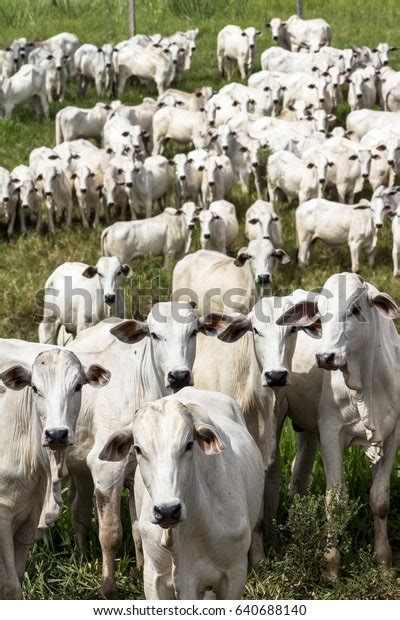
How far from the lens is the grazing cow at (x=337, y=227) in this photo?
58.4 ft

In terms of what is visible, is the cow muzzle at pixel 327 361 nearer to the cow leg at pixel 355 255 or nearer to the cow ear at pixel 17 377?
the cow ear at pixel 17 377

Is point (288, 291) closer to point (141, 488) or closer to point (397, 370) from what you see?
point (397, 370)

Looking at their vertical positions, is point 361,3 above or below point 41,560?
below

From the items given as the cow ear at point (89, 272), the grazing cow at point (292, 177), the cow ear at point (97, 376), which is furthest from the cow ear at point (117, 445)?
the grazing cow at point (292, 177)

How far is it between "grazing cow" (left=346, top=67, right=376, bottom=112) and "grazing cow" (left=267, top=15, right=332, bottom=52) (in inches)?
140

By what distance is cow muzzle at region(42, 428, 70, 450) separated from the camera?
7.67 m

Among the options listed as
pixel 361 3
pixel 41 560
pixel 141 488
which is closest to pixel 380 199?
pixel 41 560

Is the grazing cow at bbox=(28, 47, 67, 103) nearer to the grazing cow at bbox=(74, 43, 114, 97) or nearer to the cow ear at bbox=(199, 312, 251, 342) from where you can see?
the grazing cow at bbox=(74, 43, 114, 97)

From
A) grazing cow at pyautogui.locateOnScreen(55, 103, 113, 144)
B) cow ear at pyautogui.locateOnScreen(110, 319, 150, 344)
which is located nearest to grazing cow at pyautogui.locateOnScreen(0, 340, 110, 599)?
cow ear at pyautogui.locateOnScreen(110, 319, 150, 344)

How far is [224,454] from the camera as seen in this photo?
7.70 m

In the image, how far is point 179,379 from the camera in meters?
8.69

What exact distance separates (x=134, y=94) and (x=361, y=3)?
881 centimetres

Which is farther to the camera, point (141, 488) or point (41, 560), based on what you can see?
point (41, 560)

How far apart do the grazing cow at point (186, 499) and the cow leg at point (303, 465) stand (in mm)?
2388
